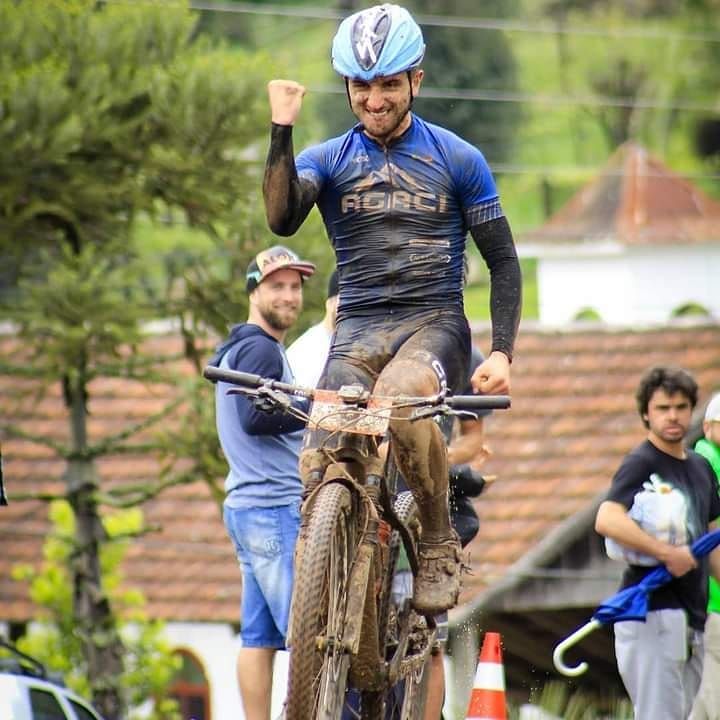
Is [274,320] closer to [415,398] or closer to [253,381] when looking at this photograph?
[253,381]

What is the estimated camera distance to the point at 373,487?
791cm

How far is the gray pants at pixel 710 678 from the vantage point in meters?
10.1

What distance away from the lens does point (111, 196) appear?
55.2ft

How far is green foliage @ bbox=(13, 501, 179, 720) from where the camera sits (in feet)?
57.7

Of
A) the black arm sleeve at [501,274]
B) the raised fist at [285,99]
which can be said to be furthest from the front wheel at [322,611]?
the raised fist at [285,99]

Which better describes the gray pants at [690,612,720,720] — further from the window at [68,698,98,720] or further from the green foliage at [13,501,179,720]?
the green foliage at [13,501,179,720]

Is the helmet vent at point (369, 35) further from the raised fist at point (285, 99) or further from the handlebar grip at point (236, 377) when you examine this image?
the handlebar grip at point (236, 377)

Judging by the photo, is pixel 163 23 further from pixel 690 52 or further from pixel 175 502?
pixel 690 52

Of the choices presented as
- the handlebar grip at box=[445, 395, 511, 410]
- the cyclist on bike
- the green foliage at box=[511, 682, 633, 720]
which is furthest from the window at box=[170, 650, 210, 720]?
the handlebar grip at box=[445, 395, 511, 410]

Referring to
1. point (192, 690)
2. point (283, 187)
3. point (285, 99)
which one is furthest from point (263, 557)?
point (192, 690)

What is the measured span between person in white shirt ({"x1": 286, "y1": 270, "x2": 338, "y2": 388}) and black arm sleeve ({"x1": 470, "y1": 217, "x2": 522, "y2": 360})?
5.10ft

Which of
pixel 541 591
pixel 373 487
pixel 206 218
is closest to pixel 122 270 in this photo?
pixel 206 218

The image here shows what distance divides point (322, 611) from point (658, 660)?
291 centimetres

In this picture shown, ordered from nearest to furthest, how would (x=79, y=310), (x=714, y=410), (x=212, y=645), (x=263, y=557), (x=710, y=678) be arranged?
(x=263, y=557) < (x=710, y=678) < (x=714, y=410) < (x=79, y=310) < (x=212, y=645)
